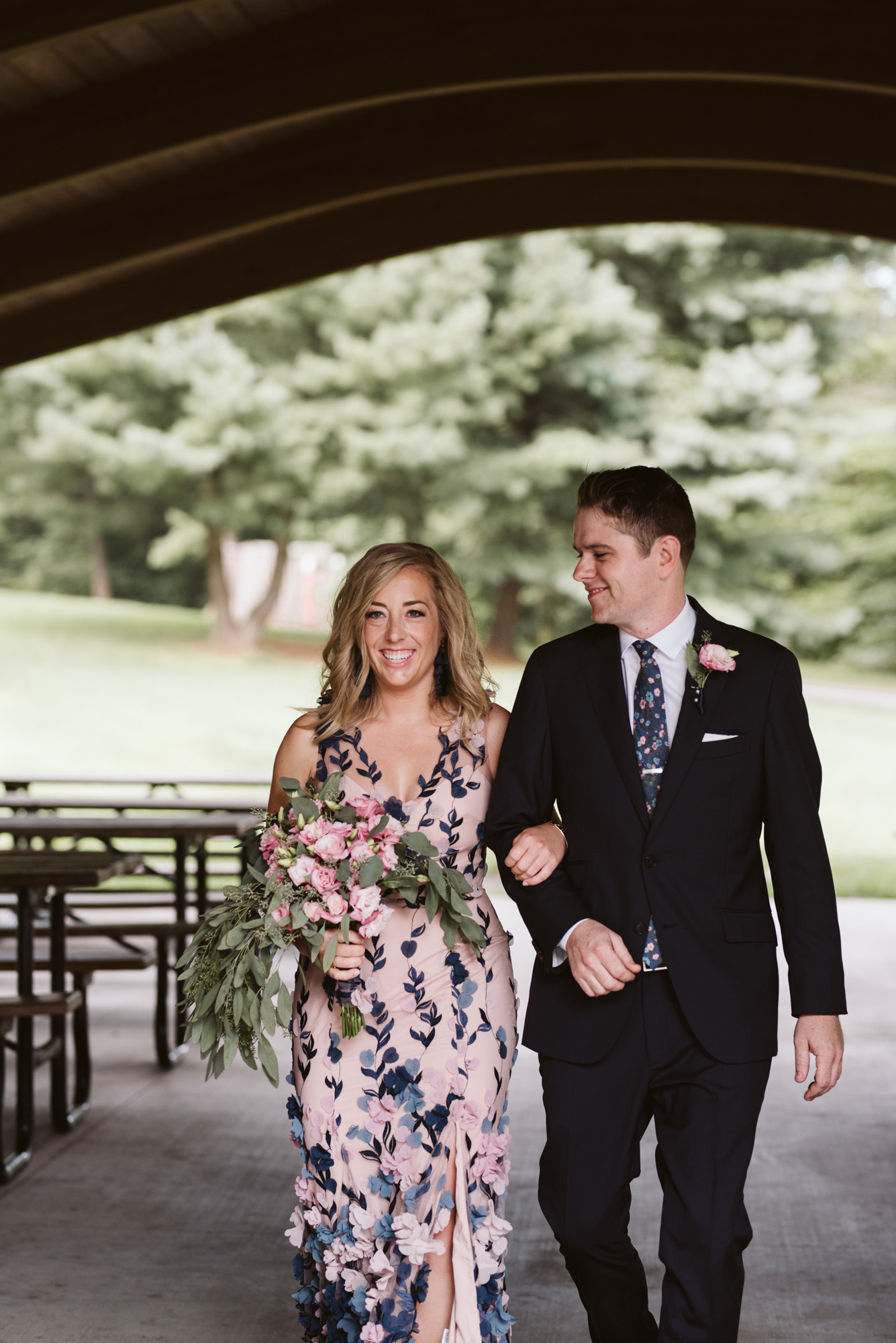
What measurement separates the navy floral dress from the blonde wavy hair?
454 millimetres

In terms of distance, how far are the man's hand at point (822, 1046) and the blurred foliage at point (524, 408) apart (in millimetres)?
18419

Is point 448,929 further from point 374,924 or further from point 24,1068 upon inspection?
point 24,1068

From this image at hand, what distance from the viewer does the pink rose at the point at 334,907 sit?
3408 millimetres

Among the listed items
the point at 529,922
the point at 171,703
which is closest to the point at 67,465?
the point at 171,703

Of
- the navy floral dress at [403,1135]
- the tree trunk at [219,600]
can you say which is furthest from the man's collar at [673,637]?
the tree trunk at [219,600]

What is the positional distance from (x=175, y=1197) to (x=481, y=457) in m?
17.5

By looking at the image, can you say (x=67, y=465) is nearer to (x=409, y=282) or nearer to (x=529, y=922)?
(x=409, y=282)

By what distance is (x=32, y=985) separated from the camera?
5.80 metres

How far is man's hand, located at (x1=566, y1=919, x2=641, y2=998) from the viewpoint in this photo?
10.6ft

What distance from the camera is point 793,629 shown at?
23.8 m

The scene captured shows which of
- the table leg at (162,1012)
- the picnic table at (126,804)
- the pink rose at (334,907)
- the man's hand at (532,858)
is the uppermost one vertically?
the man's hand at (532,858)

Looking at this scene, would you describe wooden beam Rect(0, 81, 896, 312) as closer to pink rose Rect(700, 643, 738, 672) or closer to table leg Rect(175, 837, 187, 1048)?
table leg Rect(175, 837, 187, 1048)

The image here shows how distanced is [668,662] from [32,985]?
3.40 meters

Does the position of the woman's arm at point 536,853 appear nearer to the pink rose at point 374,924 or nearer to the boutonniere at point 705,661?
the pink rose at point 374,924
